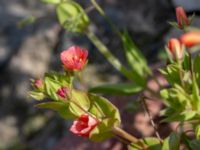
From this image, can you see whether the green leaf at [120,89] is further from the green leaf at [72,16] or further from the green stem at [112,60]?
the green leaf at [72,16]

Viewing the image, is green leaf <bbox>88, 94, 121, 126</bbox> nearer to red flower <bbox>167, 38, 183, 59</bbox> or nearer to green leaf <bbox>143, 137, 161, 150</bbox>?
green leaf <bbox>143, 137, 161, 150</bbox>

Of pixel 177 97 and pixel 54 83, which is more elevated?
pixel 54 83

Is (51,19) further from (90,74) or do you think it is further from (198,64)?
(198,64)

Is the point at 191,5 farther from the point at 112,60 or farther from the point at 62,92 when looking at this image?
the point at 62,92

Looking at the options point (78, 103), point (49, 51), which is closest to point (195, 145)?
point (78, 103)

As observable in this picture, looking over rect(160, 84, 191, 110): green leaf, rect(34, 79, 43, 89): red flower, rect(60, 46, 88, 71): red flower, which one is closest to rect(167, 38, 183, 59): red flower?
rect(160, 84, 191, 110): green leaf
